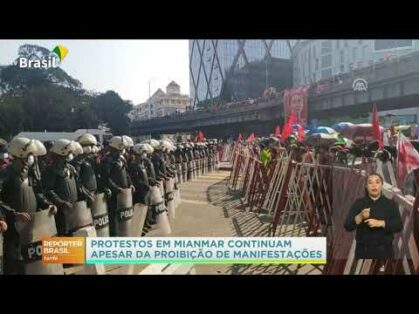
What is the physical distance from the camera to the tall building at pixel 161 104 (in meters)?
5.04

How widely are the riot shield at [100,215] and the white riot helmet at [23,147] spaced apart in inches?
41.5

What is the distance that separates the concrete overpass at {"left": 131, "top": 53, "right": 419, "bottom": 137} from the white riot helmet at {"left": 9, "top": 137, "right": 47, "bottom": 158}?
1.67 meters

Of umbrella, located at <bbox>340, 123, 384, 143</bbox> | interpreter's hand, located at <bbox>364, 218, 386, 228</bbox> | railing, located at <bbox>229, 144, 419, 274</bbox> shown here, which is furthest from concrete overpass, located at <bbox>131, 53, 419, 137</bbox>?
interpreter's hand, located at <bbox>364, 218, 386, 228</bbox>

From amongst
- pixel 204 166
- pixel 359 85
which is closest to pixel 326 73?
pixel 359 85

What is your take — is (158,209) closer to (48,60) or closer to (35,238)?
(35,238)

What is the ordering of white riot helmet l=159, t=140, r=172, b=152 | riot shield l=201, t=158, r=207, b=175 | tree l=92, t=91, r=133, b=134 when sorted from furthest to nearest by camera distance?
riot shield l=201, t=158, r=207, b=175, white riot helmet l=159, t=140, r=172, b=152, tree l=92, t=91, r=133, b=134

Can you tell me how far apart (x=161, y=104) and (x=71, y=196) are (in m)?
1.79

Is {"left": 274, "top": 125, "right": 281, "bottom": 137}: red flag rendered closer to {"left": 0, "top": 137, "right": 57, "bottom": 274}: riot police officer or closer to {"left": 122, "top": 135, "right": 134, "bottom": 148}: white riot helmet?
{"left": 122, "top": 135, "right": 134, "bottom": 148}: white riot helmet

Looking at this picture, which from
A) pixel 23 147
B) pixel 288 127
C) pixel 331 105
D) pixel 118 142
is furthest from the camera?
pixel 288 127

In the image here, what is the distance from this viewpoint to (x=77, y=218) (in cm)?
445

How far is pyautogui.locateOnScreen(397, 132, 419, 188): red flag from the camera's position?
3.79 metres

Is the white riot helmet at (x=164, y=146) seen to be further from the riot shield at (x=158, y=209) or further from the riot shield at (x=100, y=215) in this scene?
the riot shield at (x=100, y=215)
